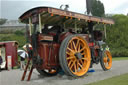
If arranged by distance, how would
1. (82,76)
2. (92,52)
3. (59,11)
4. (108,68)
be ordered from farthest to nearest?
(108,68) → (92,52) → (82,76) → (59,11)

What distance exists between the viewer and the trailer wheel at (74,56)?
5.88 meters

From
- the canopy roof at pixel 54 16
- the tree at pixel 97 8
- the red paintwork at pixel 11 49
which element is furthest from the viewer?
the tree at pixel 97 8

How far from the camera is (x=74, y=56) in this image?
6.49 meters

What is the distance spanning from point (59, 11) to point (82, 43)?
6.03 ft

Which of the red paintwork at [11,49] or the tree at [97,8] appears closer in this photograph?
the red paintwork at [11,49]

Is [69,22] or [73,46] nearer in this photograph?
[73,46]

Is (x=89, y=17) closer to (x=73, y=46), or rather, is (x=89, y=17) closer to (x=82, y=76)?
(x=73, y=46)

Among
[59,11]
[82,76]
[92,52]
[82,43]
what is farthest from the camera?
[92,52]

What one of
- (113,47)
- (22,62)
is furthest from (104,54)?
(113,47)

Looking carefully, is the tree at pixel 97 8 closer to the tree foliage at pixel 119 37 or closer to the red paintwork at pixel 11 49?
the tree foliage at pixel 119 37

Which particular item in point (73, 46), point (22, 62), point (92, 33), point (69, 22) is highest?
point (69, 22)

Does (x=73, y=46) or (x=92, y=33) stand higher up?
(x=92, y=33)

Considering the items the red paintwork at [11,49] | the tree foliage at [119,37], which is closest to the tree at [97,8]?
the tree foliage at [119,37]

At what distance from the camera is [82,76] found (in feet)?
21.2
